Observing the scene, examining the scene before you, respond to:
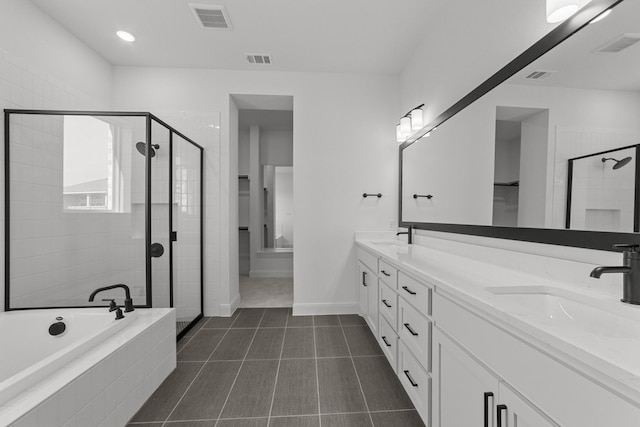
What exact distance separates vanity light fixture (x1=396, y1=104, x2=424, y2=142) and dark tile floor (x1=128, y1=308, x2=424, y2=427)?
198 centimetres

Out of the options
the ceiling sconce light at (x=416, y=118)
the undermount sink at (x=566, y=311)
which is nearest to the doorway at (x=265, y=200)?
the ceiling sconce light at (x=416, y=118)

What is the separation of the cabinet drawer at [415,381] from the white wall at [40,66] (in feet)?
8.85

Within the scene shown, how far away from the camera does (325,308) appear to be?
3186 mm

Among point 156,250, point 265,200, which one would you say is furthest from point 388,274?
point 265,200

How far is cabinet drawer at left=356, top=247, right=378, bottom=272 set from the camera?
2336 millimetres

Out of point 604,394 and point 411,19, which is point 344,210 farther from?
point 604,394

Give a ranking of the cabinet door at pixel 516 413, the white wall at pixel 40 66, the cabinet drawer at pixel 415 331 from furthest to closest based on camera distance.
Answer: the white wall at pixel 40 66, the cabinet drawer at pixel 415 331, the cabinet door at pixel 516 413

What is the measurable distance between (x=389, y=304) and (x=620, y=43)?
5.41 ft

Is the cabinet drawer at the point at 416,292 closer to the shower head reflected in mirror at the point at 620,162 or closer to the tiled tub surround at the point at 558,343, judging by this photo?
the tiled tub surround at the point at 558,343

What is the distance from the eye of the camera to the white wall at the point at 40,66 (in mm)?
1983

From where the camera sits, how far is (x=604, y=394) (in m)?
0.55

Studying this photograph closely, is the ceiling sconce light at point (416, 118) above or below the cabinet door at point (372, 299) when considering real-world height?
above

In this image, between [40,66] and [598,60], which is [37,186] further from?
[598,60]

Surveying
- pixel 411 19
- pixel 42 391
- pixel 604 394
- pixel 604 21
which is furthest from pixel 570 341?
pixel 411 19
